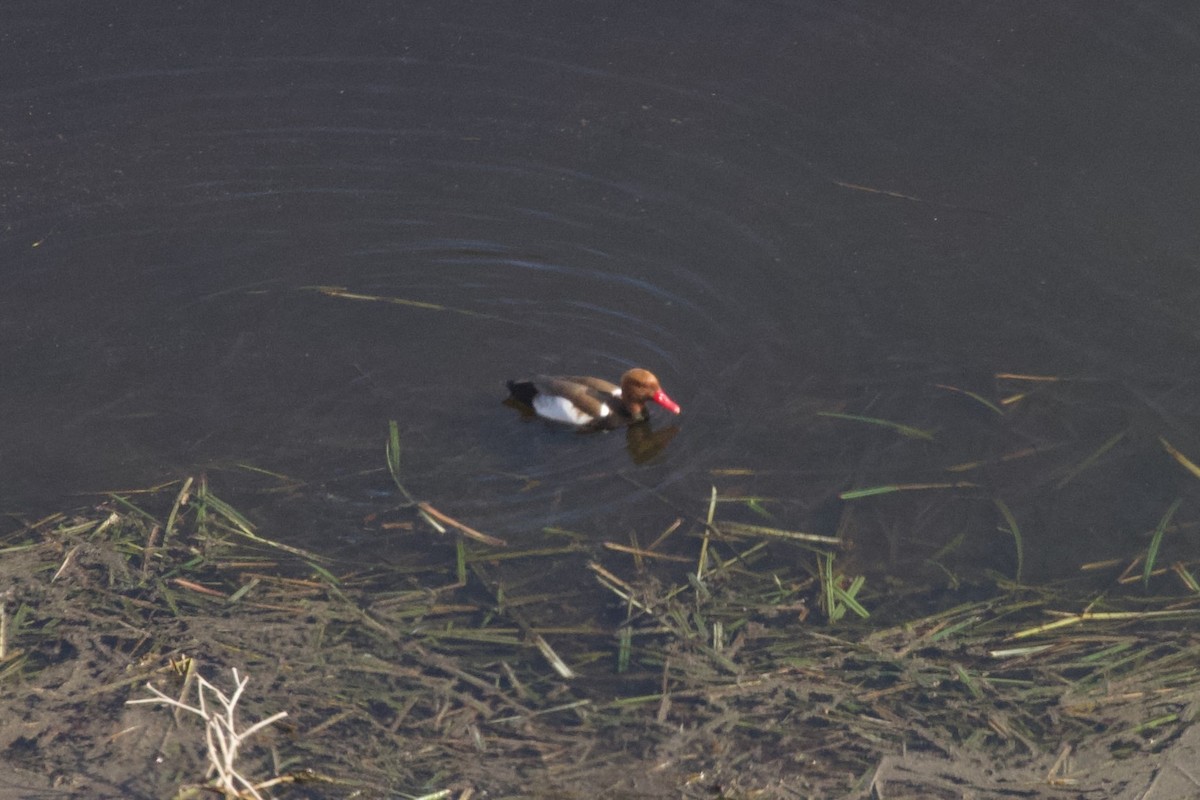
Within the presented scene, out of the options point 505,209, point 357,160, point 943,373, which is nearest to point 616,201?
point 505,209

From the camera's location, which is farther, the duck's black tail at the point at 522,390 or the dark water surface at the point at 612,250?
the duck's black tail at the point at 522,390

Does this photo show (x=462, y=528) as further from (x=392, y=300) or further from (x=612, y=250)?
(x=612, y=250)

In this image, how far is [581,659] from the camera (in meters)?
6.99

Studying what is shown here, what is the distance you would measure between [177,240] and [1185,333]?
668 cm

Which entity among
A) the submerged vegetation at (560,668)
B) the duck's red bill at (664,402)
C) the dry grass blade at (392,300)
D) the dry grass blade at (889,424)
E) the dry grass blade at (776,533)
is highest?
the dry grass blade at (889,424)

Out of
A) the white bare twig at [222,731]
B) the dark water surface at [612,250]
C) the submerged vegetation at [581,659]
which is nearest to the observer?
the white bare twig at [222,731]

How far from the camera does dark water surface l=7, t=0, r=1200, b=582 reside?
8.23 meters

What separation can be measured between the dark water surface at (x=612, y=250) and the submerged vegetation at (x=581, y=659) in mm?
278

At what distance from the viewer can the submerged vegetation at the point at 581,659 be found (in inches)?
250

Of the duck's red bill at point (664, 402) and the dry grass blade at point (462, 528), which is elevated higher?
the duck's red bill at point (664, 402)

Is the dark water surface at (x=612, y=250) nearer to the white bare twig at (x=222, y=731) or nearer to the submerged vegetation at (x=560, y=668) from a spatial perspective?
the submerged vegetation at (x=560, y=668)

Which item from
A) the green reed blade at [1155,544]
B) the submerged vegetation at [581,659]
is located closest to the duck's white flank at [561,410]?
the submerged vegetation at [581,659]

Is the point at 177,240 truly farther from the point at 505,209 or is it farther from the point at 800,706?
the point at 800,706

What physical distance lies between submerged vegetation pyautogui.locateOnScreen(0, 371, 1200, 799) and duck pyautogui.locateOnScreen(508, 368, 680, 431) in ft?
2.75
